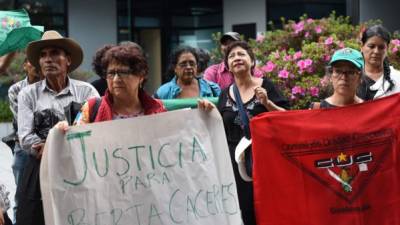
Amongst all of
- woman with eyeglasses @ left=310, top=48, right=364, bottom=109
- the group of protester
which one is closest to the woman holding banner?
the group of protester

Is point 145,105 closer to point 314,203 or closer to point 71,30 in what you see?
point 314,203

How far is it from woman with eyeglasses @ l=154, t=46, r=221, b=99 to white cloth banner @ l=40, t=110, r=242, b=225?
1.73 meters

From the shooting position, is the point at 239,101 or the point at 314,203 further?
the point at 239,101

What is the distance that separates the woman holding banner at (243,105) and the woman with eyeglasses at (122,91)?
0.96 meters

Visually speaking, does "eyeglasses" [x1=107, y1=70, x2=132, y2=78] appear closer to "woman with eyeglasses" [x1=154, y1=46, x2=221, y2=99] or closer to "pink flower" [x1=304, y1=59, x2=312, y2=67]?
"woman with eyeglasses" [x1=154, y1=46, x2=221, y2=99]

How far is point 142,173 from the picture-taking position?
3.62 m

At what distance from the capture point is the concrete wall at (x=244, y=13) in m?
16.3

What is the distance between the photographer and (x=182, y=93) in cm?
552

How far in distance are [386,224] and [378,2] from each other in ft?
35.1

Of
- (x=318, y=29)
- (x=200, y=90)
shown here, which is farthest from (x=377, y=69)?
(x=318, y=29)

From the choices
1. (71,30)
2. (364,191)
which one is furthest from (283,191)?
(71,30)

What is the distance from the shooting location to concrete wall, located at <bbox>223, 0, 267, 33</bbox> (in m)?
16.3

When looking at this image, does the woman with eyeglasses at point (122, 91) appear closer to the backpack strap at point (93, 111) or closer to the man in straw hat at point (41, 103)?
the backpack strap at point (93, 111)

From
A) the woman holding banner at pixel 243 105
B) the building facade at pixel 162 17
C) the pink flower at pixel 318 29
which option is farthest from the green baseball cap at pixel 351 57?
the building facade at pixel 162 17
